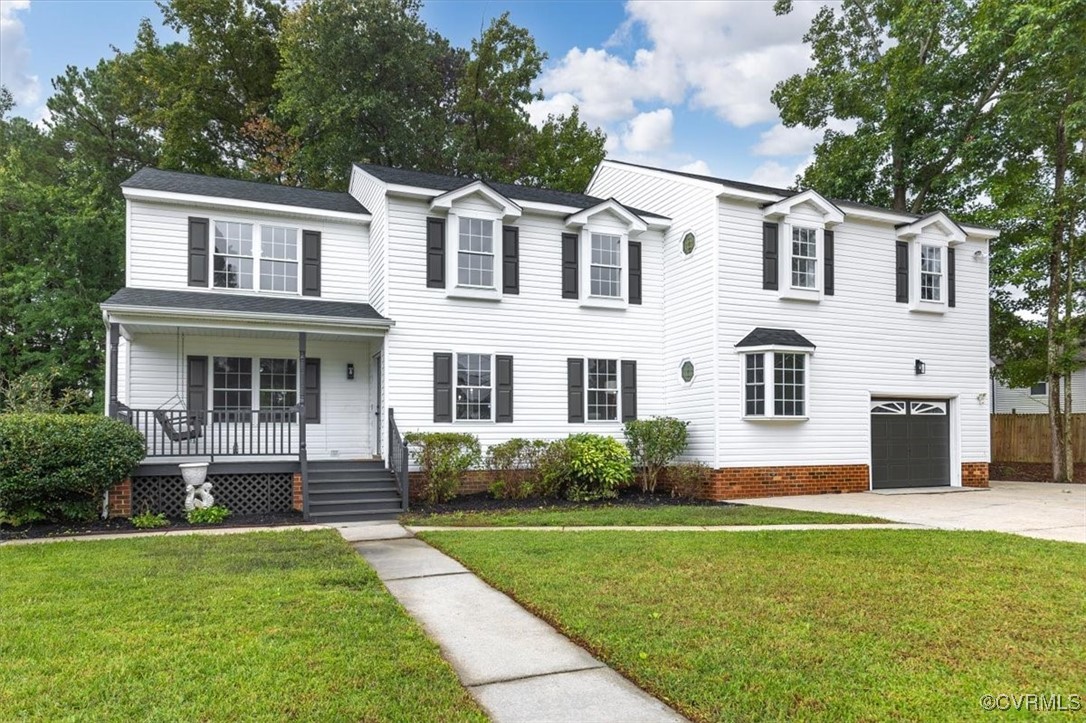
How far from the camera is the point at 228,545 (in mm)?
7727

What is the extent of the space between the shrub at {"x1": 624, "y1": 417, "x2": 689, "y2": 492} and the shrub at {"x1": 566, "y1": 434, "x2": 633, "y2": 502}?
0.67 metres

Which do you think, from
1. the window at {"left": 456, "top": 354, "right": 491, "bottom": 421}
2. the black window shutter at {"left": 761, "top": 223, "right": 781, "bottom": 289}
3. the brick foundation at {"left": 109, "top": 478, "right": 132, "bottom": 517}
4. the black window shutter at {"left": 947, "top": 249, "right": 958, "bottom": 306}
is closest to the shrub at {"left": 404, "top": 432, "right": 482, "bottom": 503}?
the window at {"left": 456, "top": 354, "right": 491, "bottom": 421}

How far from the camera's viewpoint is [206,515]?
1013 cm

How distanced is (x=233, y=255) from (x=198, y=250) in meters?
0.59

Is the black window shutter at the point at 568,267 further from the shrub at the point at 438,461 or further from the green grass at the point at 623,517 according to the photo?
Result: the green grass at the point at 623,517

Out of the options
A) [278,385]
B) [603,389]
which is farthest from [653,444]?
[278,385]

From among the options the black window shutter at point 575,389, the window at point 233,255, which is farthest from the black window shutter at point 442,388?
the window at point 233,255

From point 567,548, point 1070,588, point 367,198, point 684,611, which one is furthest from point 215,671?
point 367,198

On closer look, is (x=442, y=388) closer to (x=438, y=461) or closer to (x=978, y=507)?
(x=438, y=461)

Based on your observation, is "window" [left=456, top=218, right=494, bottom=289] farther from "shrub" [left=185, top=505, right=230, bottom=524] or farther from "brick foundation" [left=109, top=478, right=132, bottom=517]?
"brick foundation" [left=109, top=478, right=132, bottom=517]

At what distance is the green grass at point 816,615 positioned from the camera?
3465 mm

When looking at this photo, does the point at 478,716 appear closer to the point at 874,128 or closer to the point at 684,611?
the point at 684,611

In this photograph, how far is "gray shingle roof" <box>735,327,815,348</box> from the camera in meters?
13.1
